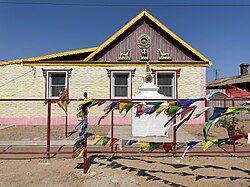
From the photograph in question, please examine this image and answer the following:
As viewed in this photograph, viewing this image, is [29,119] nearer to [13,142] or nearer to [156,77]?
[13,142]

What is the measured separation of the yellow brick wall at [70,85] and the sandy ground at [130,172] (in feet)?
28.1

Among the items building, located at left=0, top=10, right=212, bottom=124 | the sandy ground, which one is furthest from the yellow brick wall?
the sandy ground

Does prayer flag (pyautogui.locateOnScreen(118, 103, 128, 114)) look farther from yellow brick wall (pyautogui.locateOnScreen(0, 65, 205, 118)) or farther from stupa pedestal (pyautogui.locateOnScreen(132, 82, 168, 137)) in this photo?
yellow brick wall (pyautogui.locateOnScreen(0, 65, 205, 118))

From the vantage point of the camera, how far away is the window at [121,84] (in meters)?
16.0

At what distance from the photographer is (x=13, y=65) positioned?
15.8 metres

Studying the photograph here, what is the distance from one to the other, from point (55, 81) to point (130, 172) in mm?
10932

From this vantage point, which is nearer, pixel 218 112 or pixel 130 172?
pixel 218 112

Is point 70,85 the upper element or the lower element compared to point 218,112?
upper

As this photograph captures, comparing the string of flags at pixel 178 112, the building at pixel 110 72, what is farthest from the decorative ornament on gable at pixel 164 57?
the string of flags at pixel 178 112

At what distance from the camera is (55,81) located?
1609 centimetres

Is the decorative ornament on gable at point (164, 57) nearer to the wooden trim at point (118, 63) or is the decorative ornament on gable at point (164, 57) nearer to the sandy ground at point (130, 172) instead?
the wooden trim at point (118, 63)

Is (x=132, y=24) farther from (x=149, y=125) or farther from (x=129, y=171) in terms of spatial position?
(x=129, y=171)

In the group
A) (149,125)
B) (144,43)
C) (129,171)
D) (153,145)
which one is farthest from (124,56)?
(153,145)

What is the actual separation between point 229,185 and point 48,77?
1247cm
